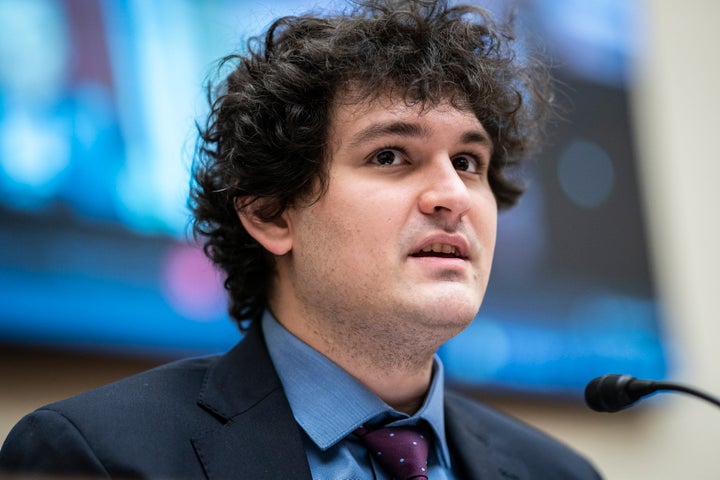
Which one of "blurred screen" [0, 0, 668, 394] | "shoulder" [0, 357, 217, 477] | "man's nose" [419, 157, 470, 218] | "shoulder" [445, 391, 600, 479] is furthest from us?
"blurred screen" [0, 0, 668, 394]

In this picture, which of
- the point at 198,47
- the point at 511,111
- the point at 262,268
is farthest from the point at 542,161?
the point at 262,268

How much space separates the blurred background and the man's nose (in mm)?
719

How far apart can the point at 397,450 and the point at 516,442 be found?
53 cm

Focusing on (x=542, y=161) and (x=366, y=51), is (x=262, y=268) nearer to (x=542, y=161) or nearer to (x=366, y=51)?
(x=366, y=51)

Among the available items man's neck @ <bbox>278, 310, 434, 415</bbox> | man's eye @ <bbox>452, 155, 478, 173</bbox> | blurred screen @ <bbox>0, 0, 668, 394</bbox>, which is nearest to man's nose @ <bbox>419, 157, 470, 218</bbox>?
man's eye @ <bbox>452, 155, 478, 173</bbox>

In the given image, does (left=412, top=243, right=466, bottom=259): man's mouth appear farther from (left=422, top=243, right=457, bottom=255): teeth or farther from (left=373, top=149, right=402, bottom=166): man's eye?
(left=373, top=149, right=402, bottom=166): man's eye

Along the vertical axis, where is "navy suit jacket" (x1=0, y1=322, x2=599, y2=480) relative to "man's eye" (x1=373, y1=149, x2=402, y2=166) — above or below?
below

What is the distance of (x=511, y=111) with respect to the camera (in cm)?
221

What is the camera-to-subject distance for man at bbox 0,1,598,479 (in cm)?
175

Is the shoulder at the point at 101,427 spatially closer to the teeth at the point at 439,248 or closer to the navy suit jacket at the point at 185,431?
the navy suit jacket at the point at 185,431

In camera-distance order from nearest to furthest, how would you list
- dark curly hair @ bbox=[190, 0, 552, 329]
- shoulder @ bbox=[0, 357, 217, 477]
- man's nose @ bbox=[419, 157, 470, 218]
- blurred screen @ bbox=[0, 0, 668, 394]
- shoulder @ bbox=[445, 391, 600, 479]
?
shoulder @ bbox=[0, 357, 217, 477]
man's nose @ bbox=[419, 157, 470, 218]
dark curly hair @ bbox=[190, 0, 552, 329]
shoulder @ bbox=[445, 391, 600, 479]
blurred screen @ bbox=[0, 0, 668, 394]

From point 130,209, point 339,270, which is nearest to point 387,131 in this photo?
point 339,270

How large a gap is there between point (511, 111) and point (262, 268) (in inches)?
28.6

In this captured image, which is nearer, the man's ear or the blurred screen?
the man's ear
